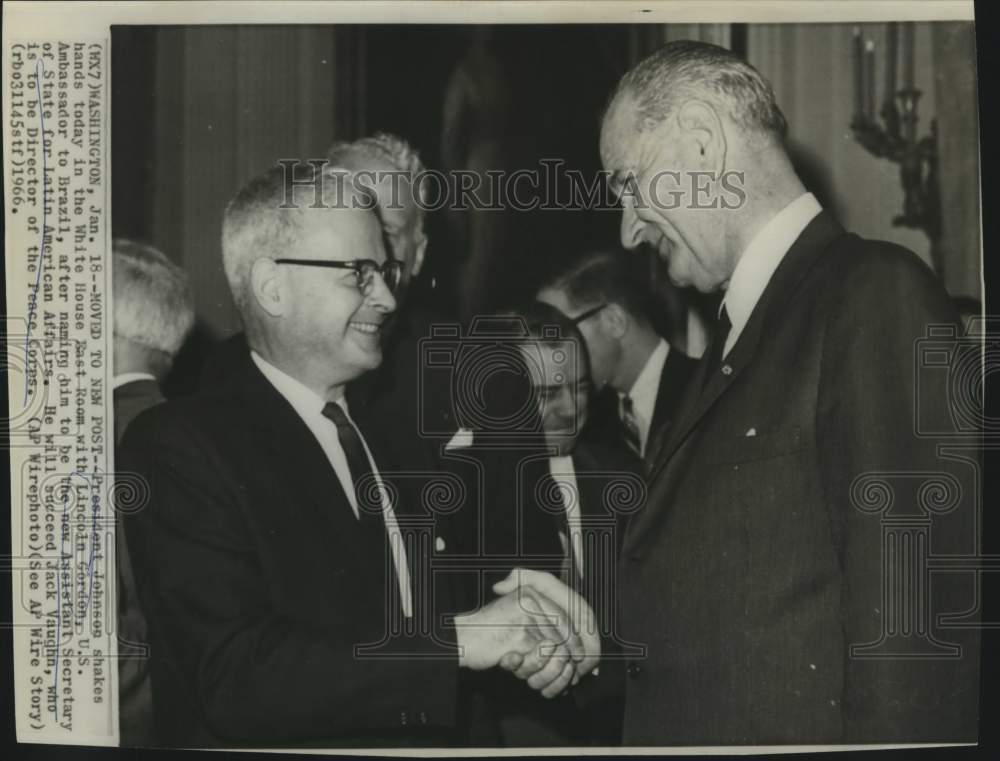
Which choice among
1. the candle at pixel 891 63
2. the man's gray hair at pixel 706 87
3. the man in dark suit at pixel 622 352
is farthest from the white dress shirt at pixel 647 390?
the candle at pixel 891 63

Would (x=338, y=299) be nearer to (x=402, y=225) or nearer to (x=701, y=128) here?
(x=402, y=225)

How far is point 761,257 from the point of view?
6.46ft

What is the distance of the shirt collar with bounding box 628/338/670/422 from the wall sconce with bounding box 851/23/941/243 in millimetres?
495

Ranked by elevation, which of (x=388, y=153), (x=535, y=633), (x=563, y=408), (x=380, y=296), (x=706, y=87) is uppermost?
(x=706, y=87)

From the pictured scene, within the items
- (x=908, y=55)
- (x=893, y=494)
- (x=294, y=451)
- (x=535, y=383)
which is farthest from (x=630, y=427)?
(x=908, y=55)

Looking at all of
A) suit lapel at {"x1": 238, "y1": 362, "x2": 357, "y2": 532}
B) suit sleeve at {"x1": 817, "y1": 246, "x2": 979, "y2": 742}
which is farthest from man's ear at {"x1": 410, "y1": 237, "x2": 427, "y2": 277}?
suit sleeve at {"x1": 817, "y1": 246, "x2": 979, "y2": 742}

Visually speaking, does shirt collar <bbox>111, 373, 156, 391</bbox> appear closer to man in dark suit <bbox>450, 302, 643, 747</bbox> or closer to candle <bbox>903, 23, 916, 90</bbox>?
man in dark suit <bbox>450, 302, 643, 747</bbox>

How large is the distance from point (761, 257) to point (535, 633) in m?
0.79

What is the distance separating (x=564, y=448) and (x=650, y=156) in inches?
21.7

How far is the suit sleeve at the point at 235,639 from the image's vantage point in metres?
1.94

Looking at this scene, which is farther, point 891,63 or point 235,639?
point 891,63

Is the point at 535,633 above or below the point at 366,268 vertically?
below

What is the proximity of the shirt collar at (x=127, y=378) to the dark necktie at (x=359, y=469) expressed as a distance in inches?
13.0

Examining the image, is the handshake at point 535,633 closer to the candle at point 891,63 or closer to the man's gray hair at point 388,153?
the man's gray hair at point 388,153
